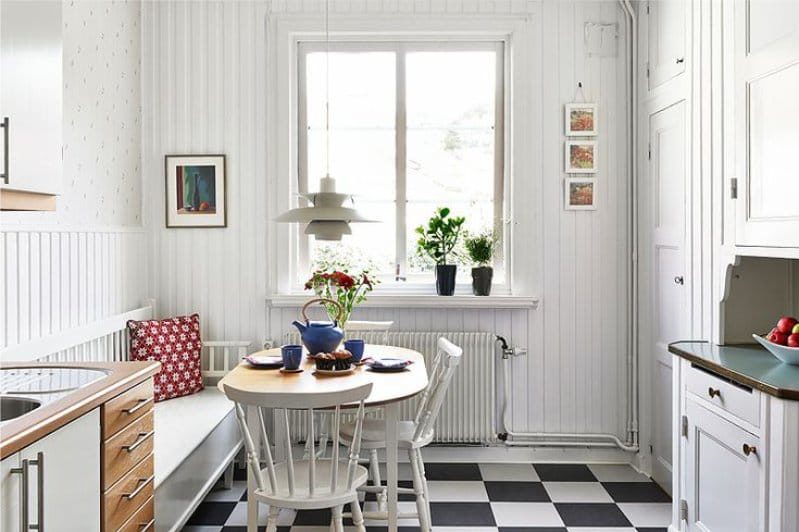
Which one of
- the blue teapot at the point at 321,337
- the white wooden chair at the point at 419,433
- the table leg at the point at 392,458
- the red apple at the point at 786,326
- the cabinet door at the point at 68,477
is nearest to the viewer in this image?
the cabinet door at the point at 68,477

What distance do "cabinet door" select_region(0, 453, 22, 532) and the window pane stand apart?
9.86 ft

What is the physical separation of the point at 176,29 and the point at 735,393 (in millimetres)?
3584

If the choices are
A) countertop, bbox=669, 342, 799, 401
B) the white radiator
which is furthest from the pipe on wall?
countertop, bbox=669, 342, 799, 401

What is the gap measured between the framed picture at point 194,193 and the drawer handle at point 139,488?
6.54 feet

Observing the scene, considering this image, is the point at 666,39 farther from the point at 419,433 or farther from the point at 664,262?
the point at 419,433

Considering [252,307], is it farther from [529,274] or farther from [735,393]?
[735,393]

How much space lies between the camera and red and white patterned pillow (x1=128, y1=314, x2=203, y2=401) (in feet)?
11.8

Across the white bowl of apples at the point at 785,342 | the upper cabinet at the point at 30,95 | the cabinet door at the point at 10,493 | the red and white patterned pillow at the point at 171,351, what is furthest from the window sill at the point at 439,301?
the cabinet door at the point at 10,493

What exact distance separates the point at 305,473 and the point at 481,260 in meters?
1.84

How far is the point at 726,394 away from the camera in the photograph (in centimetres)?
235

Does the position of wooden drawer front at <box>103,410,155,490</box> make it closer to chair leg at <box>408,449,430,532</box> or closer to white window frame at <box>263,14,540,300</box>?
chair leg at <box>408,449,430,532</box>

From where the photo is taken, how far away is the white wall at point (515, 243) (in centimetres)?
392

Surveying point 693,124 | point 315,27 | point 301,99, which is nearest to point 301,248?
point 301,99

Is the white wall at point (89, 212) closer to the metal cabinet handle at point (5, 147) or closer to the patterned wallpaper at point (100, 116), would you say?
the patterned wallpaper at point (100, 116)
